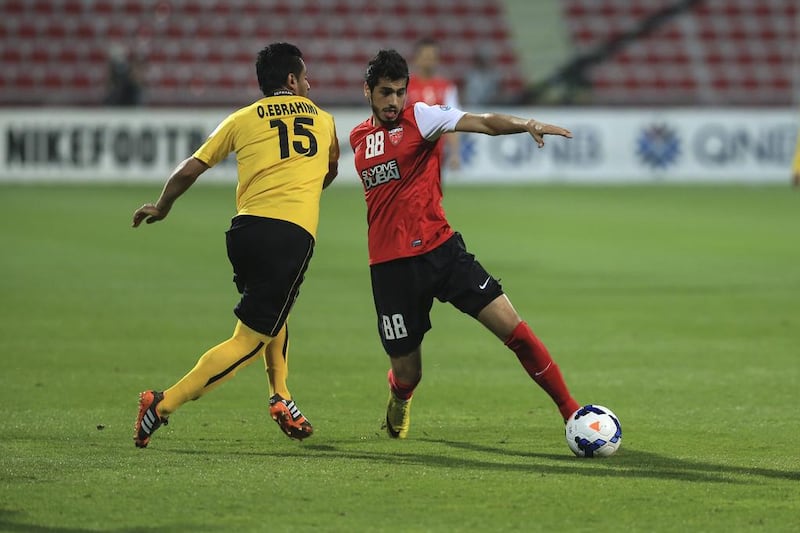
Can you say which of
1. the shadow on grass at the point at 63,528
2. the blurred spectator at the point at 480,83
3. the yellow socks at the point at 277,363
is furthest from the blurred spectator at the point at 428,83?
the blurred spectator at the point at 480,83

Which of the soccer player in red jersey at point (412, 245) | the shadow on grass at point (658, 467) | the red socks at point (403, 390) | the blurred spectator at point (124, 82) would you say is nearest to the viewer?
the shadow on grass at point (658, 467)

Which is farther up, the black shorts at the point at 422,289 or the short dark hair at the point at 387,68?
the short dark hair at the point at 387,68

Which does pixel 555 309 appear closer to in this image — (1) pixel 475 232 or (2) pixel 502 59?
(1) pixel 475 232

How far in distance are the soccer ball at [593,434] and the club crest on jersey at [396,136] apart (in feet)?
5.30

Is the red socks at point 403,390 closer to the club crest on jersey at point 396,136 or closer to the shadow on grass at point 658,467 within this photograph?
the shadow on grass at point 658,467

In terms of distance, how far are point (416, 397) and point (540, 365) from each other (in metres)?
1.76

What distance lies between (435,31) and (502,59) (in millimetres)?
1695

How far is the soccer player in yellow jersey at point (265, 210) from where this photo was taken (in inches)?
272

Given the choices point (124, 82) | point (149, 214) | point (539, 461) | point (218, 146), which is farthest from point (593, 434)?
point (124, 82)

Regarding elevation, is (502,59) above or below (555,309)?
above

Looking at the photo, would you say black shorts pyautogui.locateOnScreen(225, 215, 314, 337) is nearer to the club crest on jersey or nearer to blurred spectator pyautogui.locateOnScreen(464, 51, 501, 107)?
the club crest on jersey

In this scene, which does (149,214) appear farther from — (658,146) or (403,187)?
(658,146)

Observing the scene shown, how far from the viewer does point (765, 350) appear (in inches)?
405

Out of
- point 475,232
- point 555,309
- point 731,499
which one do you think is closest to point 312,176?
point 731,499
